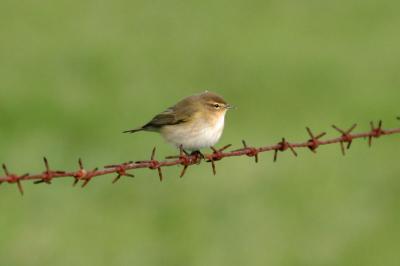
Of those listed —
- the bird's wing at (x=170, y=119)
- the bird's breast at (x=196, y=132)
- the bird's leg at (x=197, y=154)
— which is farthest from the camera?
the bird's wing at (x=170, y=119)

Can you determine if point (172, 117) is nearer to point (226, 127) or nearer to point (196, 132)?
point (196, 132)

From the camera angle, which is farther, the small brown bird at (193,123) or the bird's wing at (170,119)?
the bird's wing at (170,119)

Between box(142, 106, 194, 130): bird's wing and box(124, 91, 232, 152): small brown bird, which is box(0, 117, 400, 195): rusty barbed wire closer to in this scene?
box(124, 91, 232, 152): small brown bird

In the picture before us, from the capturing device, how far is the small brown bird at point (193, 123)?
9.89m

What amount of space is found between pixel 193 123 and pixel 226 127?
6737 millimetres

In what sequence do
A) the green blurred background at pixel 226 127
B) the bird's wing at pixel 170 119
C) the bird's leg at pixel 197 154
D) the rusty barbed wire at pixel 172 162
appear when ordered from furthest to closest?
the green blurred background at pixel 226 127 < the bird's wing at pixel 170 119 < the bird's leg at pixel 197 154 < the rusty barbed wire at pixel 172 162

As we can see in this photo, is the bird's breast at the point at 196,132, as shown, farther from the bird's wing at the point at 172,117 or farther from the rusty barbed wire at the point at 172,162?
the rusty barbed wire at the point at 172,162

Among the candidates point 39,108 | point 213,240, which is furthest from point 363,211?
point 39,108

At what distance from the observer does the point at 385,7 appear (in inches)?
985

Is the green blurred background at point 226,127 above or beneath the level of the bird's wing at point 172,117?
beneath

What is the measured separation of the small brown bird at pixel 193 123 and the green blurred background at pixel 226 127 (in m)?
2.51

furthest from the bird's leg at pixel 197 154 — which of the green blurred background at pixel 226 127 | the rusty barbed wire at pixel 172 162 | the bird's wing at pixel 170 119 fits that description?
the green blurred background at pixel 226 127

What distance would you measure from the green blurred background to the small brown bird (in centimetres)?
251

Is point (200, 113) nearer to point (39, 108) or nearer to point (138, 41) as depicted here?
point (39, 108)
